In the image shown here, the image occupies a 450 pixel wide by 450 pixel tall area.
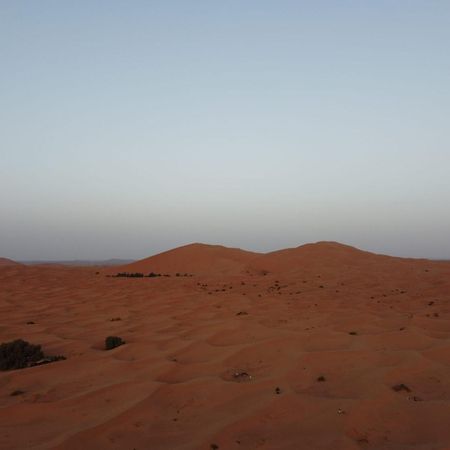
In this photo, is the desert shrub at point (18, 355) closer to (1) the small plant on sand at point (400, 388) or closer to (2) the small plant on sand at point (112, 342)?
(2) the small plant on sand at point (112, 342)

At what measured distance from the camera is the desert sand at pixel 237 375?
3.27m

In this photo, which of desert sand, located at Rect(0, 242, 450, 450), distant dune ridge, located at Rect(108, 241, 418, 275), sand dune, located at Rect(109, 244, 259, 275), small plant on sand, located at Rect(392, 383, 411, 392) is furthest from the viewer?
sand dune, located at Rect(109, 244, 259, 275)

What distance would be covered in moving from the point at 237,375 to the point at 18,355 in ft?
8.90

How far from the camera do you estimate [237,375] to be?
4590mm

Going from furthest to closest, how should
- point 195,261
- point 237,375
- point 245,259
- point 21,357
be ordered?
point 195,261, point 245,259, point 21,357, point 237,375

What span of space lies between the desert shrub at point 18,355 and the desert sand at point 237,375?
28 cm

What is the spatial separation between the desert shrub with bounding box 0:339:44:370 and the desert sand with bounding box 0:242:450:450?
0.28 meters

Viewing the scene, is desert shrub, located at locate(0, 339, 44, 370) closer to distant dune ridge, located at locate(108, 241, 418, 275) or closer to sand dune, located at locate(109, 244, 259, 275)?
distant dune ridge, located at locate(108, 241, 418, 275)

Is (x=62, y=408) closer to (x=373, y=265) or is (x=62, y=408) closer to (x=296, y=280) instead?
(x=296, y=280)

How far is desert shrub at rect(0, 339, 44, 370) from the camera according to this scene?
5.37 meters

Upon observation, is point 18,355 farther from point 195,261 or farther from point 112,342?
point 195,261

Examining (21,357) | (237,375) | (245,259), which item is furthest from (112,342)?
(245,259)

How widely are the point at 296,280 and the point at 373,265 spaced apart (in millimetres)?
4553

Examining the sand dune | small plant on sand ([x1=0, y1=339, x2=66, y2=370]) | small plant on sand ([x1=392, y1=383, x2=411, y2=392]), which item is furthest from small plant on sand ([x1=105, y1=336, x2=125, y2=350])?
the sand dune
